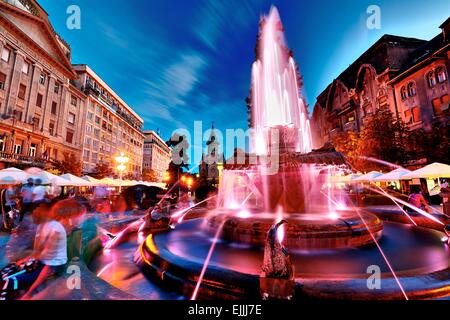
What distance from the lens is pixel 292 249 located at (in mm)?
5516

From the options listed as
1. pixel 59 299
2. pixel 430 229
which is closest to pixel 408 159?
pixel 430 229

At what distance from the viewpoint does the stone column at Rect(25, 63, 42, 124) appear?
29.8 meters

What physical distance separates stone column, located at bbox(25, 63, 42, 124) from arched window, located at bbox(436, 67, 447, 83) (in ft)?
172

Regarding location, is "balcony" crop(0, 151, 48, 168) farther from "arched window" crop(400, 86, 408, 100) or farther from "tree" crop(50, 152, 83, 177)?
"arched window" crop(400, 86, 408, 100)

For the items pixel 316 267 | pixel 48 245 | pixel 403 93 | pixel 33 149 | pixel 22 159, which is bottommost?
pixel 316 267

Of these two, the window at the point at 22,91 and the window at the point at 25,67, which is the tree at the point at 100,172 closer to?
the window at the point at 22,91

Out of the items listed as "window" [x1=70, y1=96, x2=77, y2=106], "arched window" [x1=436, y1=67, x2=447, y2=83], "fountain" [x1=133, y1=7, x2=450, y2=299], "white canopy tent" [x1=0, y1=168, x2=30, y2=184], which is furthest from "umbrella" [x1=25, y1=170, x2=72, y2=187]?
"arched window" [x1=436, y1=67, x2=447, y2=83]

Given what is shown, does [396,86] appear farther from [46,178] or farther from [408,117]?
[46,178]

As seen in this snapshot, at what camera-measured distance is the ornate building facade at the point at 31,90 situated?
86.6 feet

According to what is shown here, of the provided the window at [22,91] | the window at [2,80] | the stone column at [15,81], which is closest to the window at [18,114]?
the stone column at [15,81]

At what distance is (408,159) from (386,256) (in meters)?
25.6

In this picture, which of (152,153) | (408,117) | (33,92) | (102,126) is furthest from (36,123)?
(152,153)

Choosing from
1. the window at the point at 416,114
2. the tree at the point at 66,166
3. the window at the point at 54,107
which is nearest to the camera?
the window at the point at 416,114

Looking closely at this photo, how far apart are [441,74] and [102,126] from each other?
63.7m
